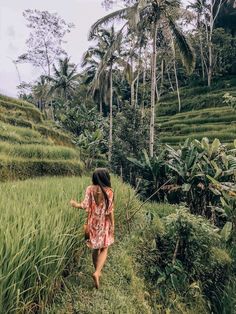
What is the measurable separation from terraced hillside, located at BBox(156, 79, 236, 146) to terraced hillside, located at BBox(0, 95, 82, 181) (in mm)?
11225

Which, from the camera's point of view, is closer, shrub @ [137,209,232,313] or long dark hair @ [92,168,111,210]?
long dark hair @ [92,168,111,210]

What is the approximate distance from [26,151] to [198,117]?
21.0 m

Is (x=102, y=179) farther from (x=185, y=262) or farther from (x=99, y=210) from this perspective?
(x=185, y=262)

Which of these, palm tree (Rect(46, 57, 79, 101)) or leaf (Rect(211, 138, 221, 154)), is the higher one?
palm tree (Rect(46, 57, 79, 101))

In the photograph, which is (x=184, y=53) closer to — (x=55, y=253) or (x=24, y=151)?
(x=24, y=151)

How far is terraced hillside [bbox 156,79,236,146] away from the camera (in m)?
26.0

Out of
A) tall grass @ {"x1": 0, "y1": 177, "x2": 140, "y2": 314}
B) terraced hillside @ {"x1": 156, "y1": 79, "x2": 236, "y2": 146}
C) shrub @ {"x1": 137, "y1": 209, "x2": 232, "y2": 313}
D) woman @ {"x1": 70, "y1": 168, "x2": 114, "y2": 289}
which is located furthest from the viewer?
terraced hillside @ {"x1": 156, "y1": 79, "x2": 236, "y2": 146}

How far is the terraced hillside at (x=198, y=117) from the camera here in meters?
26.0

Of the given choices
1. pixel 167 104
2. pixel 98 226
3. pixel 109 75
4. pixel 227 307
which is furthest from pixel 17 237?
pixel 167 104

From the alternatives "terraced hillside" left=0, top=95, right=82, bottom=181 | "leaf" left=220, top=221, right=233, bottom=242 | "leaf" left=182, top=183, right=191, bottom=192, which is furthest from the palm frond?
"leaf" left=220, top=221, right=233, bottom=242

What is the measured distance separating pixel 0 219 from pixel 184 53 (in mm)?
12297

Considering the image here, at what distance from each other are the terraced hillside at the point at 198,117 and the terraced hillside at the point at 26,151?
11225 mm

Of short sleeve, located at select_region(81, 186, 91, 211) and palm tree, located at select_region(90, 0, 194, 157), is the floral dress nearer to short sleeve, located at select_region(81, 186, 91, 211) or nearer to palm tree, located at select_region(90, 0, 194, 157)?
short sleeve, located at select_region(81, 186, 91, 211)

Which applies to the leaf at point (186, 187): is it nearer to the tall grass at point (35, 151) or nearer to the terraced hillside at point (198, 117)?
the tall grass at point (35, 151)
